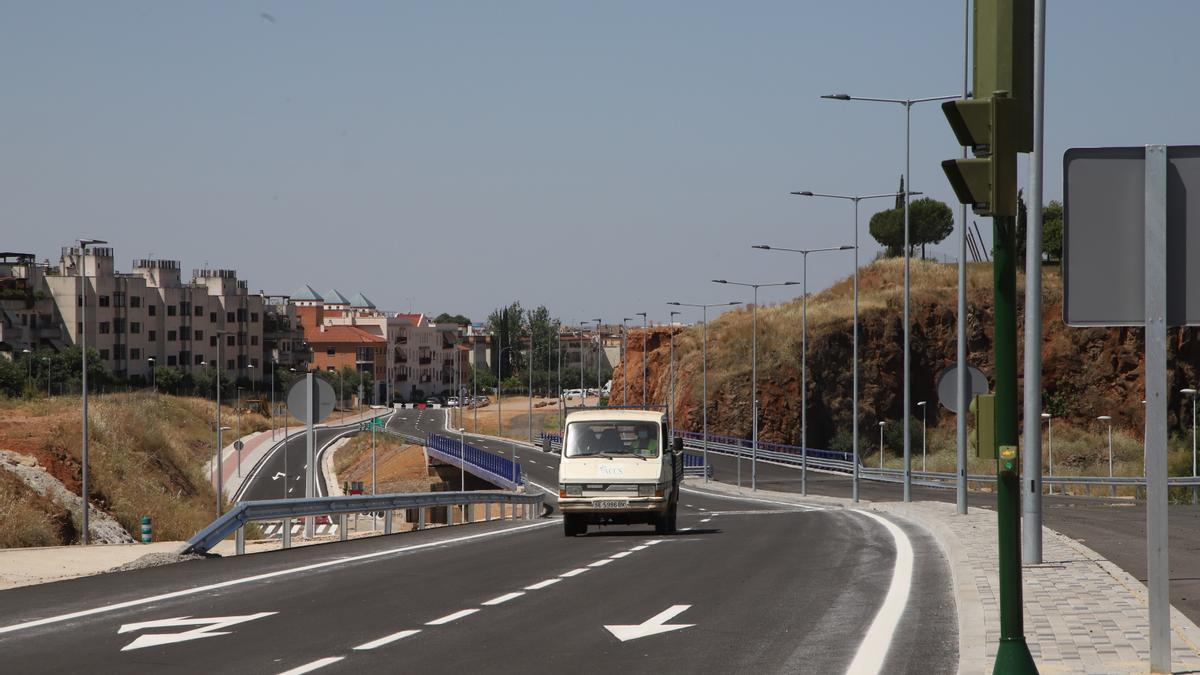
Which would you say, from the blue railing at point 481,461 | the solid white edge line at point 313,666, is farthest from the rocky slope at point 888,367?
the solid white edge line at point 313,666

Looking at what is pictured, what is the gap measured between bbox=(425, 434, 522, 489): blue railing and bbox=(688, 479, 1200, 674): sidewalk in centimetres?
5529

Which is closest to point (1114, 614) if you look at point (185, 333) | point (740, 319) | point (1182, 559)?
point (1182, 559)

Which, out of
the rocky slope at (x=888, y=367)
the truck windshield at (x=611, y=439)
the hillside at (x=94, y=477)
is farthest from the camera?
the rocky slope at (x=888, y=367)

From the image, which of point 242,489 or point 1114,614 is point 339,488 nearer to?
point 242,489

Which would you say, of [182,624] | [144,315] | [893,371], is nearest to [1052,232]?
[893,371]

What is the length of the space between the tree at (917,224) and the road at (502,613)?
133 metres

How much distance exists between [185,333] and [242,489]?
75748 mm

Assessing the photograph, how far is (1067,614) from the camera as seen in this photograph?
11898mm

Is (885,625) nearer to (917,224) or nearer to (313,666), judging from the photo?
(313,666)

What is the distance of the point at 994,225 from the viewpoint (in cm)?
778

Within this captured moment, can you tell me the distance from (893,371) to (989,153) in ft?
375

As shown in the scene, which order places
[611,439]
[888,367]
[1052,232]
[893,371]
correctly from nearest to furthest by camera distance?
[611,439] → [888,367] → [893,371] → [1052,232]

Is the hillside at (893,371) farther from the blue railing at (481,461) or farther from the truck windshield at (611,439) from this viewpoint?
the truck windshield at (611,439)

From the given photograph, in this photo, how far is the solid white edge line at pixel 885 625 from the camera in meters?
9.81
